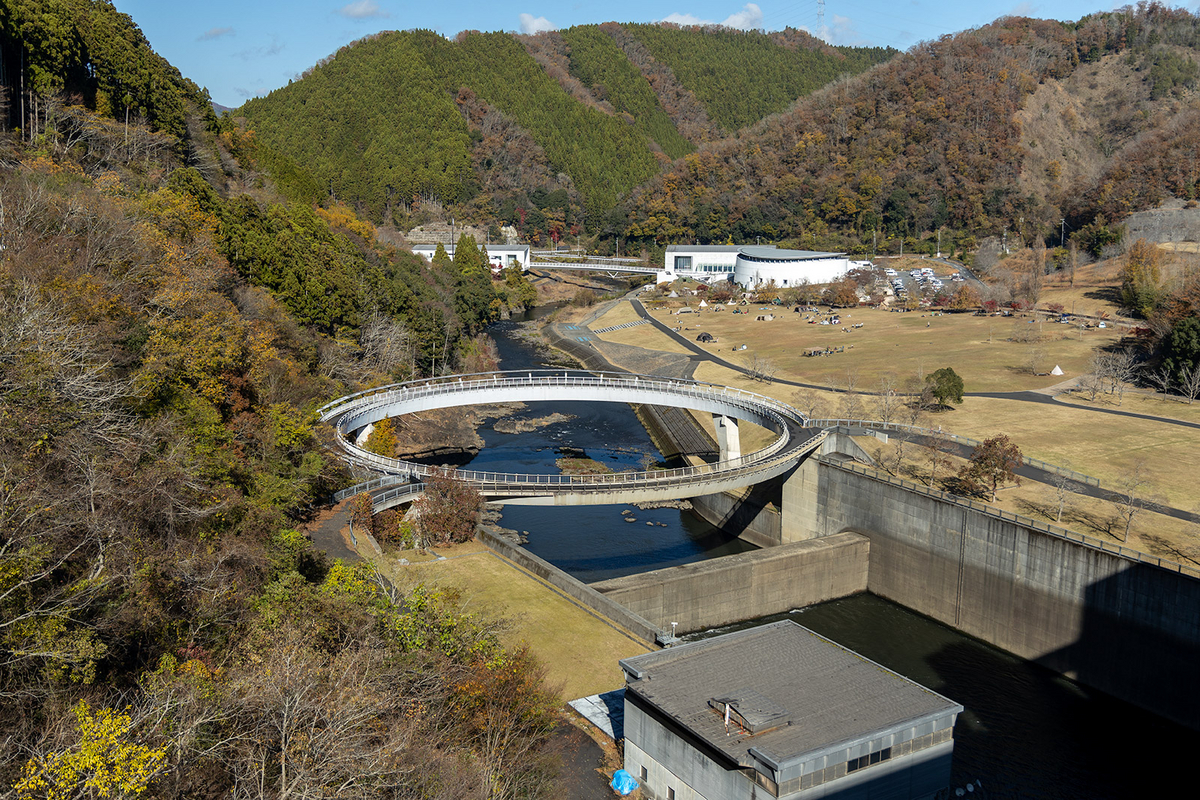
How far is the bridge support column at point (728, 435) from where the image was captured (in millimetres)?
58469

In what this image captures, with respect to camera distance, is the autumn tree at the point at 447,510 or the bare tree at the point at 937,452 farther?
the bare tree at the point at 937,452

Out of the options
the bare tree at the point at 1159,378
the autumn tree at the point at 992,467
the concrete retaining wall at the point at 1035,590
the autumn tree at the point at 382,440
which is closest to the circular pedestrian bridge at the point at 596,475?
the autumn tree at the point at 382,440

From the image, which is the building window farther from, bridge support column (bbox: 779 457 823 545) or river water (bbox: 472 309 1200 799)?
bridge support column (bbox: 779 457 823 545)

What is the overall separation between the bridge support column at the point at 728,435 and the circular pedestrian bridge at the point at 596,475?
66 millimetres

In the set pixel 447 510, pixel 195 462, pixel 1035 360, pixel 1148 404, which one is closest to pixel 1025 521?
pixel 1148 404

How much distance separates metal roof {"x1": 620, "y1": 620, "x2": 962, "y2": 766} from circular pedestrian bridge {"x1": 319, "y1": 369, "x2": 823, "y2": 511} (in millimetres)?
19008

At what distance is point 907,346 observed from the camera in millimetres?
89188

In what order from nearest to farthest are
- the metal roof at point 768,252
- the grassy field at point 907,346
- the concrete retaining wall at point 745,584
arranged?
the concrete retaining wall at point 745,584 → the grassy field at point 907,346 → the metal roof at point 768,252

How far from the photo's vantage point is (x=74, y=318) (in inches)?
1180

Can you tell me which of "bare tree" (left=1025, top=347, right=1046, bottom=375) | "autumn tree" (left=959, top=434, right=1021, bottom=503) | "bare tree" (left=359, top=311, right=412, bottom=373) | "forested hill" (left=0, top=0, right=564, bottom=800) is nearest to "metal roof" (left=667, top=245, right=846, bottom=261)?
"bare tree" (left=1025, top=347, right=1046, bottom=375)

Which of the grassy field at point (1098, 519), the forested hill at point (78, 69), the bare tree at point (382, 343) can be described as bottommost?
the grassy field at point (1098, 519)

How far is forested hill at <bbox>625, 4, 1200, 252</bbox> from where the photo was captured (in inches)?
6225

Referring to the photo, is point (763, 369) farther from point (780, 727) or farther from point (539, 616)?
point (780, 727)

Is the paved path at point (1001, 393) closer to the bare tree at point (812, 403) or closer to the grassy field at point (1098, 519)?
the bare tree at point (812, 403)
